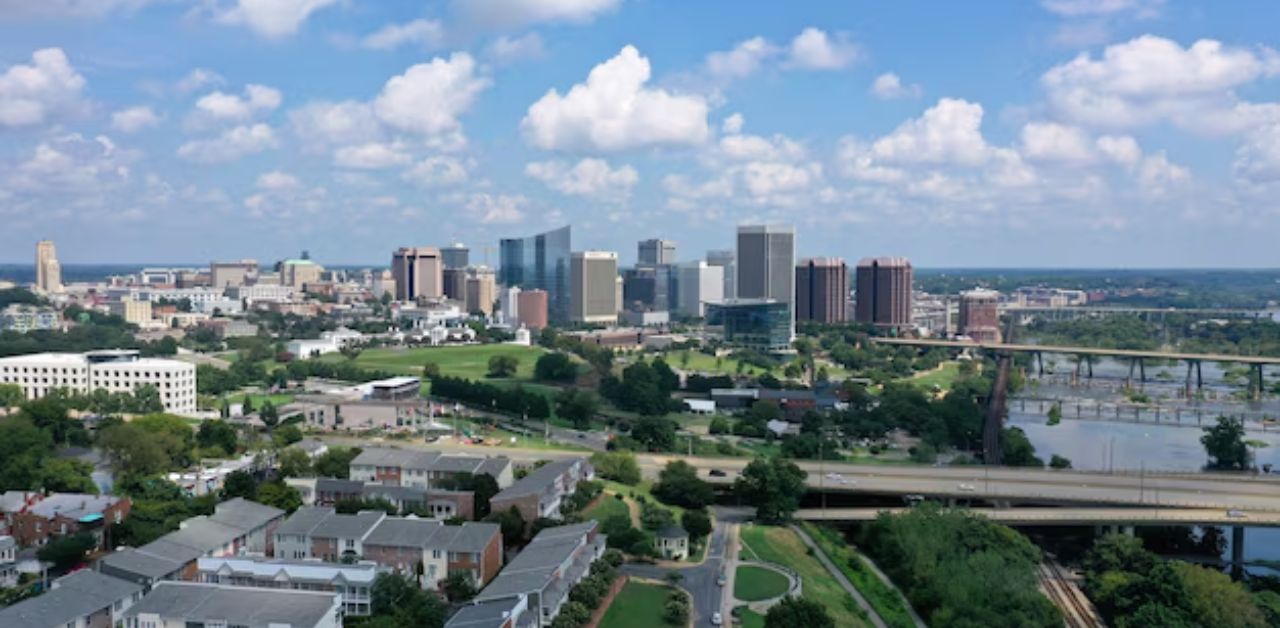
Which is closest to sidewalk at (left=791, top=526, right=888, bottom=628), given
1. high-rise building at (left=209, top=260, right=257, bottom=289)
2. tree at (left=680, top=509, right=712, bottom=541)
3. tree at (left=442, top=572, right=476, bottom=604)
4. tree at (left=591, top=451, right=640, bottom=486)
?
tree at (left=680, top=509, right=712, bottom=541)

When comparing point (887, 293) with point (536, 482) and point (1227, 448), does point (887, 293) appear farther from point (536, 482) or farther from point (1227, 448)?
point (536, 482)

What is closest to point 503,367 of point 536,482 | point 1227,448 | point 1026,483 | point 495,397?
point 495,397

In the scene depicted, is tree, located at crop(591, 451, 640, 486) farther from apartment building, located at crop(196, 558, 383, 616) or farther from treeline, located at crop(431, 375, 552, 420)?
treeline, located at crop(431, 375, 552, 420)

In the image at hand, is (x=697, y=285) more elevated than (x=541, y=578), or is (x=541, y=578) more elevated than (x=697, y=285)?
(x=697, y=285)

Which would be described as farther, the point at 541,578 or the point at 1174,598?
the point at 1174,598

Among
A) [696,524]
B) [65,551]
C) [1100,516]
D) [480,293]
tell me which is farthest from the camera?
[480,293]

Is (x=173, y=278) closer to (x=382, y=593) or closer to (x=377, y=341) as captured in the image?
(x=377, y=341)

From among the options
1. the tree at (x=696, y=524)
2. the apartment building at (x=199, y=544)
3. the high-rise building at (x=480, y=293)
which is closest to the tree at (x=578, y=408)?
the tree at (x=696, y=524)

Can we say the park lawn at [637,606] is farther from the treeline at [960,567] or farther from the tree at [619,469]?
the tree at [619,469]
